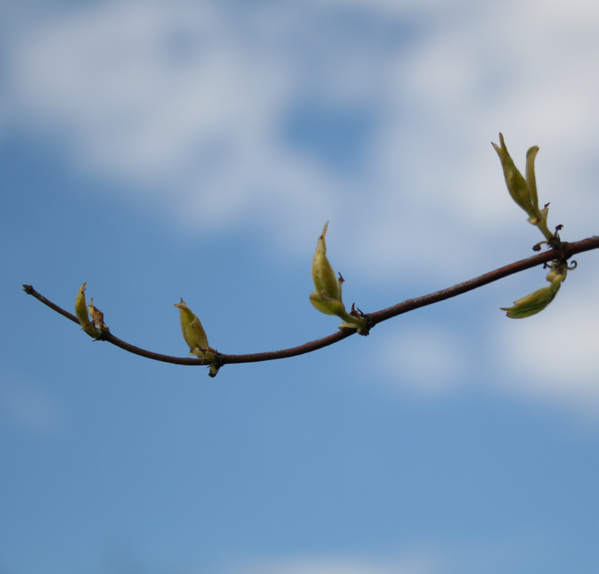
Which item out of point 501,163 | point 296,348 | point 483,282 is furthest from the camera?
point 501,163

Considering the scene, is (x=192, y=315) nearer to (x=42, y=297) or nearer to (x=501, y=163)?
(x=42, y=297)

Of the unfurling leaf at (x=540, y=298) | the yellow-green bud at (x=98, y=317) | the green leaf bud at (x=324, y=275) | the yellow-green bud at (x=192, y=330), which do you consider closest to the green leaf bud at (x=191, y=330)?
the yellow-green bud at (x=192, y=330)

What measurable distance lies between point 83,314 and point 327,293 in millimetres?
641

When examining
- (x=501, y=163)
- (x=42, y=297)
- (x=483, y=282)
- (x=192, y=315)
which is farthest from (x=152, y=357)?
(x=501, y=163)

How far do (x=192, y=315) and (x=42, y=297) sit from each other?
36 cm

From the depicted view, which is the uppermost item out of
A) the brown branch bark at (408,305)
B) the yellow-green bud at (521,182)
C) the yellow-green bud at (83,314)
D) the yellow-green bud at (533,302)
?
the yellow-green bud at (521,182)

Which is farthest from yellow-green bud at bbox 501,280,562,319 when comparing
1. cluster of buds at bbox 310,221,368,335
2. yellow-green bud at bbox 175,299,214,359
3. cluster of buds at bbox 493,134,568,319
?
yellow-green bud at bbox 175,299,214,359

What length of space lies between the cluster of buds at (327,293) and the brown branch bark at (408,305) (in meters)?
0.02

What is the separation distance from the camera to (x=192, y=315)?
1556 mm

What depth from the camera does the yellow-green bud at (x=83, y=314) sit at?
157 centimetres

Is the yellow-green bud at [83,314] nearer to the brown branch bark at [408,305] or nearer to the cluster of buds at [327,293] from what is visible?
the brown branch bark at [408,305]

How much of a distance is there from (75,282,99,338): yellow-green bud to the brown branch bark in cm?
11

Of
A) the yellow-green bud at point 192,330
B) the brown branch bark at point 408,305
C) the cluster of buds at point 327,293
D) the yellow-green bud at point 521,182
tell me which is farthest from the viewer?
the yellow-green bud at point 192,330

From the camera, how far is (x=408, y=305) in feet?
3.90
